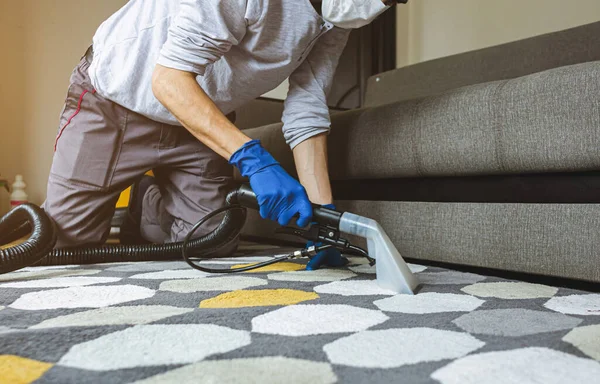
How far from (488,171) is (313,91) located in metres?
0.48

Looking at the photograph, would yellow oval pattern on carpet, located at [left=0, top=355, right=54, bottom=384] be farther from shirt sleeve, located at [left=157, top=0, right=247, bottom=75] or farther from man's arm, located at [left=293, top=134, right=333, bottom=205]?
man's arm, located at [left=293, top=134, right=333, bottom=205]

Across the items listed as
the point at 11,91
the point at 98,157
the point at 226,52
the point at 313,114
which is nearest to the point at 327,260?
the point at 313,114

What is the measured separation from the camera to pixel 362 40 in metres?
3.35

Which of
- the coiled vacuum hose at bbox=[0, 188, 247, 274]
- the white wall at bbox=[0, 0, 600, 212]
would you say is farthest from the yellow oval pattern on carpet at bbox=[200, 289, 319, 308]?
the white wall at bbox=[0, 0, 600, 212]

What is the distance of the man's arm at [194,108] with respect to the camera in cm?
100

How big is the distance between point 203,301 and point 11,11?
8.69ft

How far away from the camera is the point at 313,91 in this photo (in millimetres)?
1275

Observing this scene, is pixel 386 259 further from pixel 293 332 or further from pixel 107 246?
pixel 107 246

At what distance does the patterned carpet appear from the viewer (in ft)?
1.44

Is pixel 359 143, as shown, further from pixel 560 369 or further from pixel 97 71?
pixel 560 369

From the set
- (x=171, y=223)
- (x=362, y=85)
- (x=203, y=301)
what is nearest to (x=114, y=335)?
(x=203, y=301)

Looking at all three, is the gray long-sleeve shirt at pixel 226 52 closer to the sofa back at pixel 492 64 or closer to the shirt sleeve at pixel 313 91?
the shirt sleeve at pixel 313 91

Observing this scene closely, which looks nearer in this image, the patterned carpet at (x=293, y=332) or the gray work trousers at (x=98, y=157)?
the patterned carpet at (x=293, y=332)

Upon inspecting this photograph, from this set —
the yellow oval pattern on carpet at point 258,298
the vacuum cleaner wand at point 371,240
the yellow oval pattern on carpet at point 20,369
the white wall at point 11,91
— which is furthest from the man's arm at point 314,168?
the white wall at point 11,91
